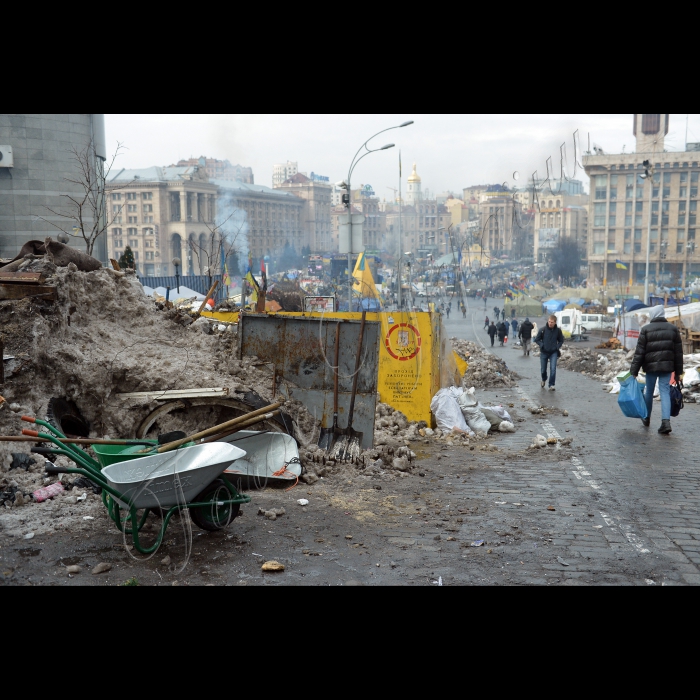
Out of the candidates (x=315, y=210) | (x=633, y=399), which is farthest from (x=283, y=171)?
(x=633, y=399)

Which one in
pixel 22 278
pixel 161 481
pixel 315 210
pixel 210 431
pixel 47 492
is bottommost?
pixel 47 492

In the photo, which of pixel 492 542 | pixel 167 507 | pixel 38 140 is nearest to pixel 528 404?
pixel 492 542

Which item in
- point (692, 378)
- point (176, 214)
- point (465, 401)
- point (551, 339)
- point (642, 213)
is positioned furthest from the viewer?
point (176, 214)

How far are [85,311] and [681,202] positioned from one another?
82.8m

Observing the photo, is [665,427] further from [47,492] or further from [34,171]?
[34,171]

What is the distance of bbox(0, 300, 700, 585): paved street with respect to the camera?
203 inches

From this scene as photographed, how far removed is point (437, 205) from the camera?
11188cm

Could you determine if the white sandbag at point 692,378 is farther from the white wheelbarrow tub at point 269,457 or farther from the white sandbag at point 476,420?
the white wheelbarrow tub at point 269,457

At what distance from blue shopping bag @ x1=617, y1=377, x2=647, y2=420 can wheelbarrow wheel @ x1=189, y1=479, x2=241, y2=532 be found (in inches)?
282

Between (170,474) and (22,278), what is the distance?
13.4 feet

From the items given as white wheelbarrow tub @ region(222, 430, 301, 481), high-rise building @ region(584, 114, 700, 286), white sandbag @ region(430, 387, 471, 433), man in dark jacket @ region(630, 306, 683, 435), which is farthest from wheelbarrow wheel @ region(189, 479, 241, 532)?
high-rise building @ region(584, 114, 700, 286)

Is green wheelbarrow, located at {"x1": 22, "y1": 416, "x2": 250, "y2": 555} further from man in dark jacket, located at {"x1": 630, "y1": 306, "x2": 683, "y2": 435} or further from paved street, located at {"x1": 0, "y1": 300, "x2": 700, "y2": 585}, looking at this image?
man in dark jacket, located at {"x1": 630, "y1": 306, "x2": 683, "y2": 435}

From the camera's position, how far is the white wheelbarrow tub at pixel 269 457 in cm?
737

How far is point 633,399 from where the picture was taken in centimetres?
1077
